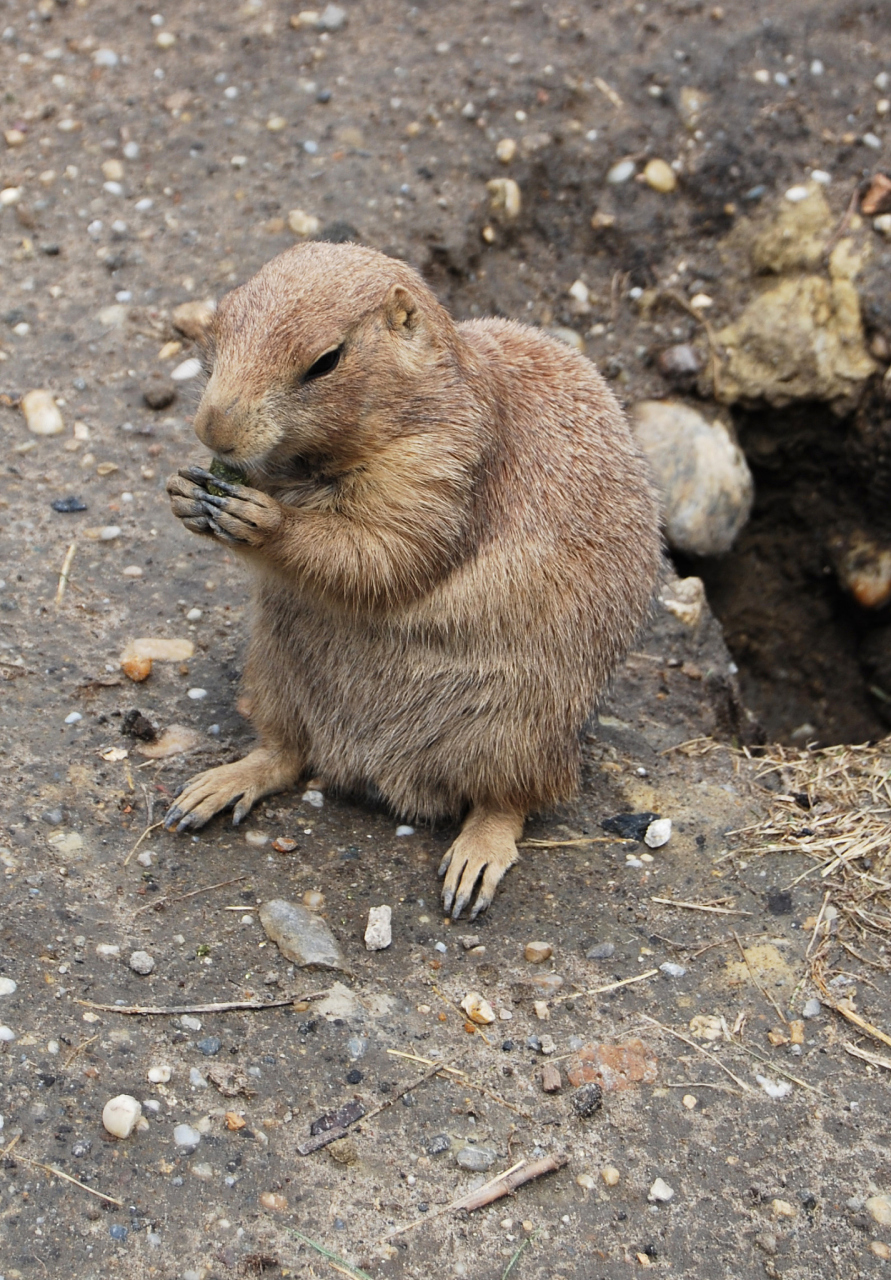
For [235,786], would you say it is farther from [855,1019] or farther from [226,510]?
[855,1019]

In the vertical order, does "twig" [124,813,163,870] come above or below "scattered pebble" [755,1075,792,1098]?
below

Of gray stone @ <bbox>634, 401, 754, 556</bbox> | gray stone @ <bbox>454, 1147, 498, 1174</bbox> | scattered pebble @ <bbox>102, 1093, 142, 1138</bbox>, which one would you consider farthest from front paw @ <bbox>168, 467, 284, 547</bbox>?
gray stone @ <bbox>634, 401, 754, 556</bbox>

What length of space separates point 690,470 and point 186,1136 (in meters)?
4.38

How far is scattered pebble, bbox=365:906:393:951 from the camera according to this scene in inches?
149

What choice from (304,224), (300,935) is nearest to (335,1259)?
(300,935)

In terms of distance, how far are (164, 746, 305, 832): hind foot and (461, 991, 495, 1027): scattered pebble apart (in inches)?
39.3

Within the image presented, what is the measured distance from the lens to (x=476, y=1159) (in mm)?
3172

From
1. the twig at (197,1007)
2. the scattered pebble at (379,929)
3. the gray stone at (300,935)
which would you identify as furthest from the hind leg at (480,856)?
the twig at (197,1007)

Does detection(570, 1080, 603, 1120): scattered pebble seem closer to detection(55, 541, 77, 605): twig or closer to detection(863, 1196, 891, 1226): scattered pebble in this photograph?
detection(863, 1196, 891, 1226): scattered pebble

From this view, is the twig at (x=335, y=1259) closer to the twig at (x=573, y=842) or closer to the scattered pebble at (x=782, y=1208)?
the scattered pebble at (x=782, y=1208)

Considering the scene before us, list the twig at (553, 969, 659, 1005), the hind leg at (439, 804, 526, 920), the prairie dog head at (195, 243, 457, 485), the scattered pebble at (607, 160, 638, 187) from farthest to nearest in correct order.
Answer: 1. the scattered pebble at (607, 160, 638, 187)
2. the hind leg at (439, 804, 526, 920)
3. the twig at (553, 969, 659, 1005)
4. the prairie dog head at (195, 243, 457, 485)

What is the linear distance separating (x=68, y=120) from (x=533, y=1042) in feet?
17.5

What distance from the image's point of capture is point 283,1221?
2.96m

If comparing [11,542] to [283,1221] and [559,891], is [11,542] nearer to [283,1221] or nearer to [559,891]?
[559,891]
